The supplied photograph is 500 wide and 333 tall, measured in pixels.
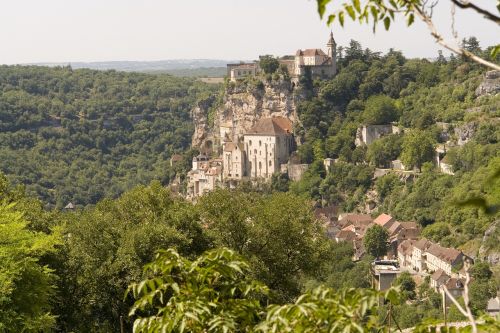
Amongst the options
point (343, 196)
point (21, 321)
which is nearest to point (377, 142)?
point (343, 196)

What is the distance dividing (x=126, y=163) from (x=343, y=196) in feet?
137

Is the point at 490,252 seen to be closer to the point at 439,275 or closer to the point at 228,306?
the point at 439,275

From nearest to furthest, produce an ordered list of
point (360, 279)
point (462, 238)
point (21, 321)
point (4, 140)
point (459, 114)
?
1. point (21, 321)
2. point (360, 279)
3. point (462, 238)
4. point (459, 114)
5. point (4, 140)

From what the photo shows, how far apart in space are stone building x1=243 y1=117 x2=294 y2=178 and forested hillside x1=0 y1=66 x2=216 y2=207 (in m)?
13.4

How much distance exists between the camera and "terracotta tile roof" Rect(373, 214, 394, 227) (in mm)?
54412

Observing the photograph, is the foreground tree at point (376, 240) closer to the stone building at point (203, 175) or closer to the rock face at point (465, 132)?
the rock face at point (465, 132)

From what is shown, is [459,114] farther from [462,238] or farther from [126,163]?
[126,163]

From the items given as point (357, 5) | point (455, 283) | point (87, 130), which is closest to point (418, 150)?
point (455, 283)

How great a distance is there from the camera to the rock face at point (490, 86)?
64.3 metres

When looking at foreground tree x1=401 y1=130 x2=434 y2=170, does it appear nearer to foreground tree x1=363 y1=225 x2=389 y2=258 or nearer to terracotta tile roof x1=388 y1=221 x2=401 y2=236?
terracotta tile roof x1=388 y1=221 x2=401 y2=236

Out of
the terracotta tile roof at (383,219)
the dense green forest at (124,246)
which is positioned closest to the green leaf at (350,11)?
the dense green forest at (124,246)

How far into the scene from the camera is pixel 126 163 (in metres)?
100

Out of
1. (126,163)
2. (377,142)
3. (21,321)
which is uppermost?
(21,321)

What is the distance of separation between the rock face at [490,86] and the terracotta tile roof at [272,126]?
15.6 metres
